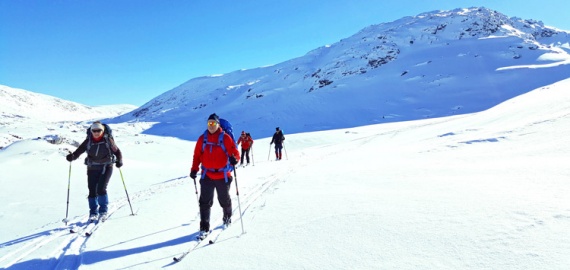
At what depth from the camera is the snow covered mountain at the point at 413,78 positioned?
192 feet

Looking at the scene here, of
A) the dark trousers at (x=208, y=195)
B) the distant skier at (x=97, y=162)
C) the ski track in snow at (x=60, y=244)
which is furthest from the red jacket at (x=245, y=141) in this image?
the dark trousers at (x=208, y=195)

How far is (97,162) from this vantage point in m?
6.61

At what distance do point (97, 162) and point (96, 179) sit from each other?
1.18 feet

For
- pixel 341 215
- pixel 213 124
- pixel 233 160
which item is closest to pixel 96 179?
pixel 213 124

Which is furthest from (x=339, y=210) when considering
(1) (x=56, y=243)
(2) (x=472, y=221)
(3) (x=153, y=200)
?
(3) (x=153, y=200)

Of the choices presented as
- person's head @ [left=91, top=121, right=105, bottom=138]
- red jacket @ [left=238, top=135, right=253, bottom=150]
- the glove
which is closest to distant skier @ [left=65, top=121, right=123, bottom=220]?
person's head @ [left=91, top=121, right=105, bottom=138]

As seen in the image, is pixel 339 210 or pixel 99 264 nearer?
pixel 99 264

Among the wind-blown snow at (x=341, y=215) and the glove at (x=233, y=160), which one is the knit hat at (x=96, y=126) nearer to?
the wind-blown snow at (x=341, y=215)

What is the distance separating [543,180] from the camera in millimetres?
5102

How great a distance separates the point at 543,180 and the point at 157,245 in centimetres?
611

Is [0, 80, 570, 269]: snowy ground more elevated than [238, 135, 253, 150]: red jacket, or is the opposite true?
→ [238, 135, 253, 150]: red jacket

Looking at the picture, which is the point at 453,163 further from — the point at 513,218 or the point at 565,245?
Answer: the point at 565,245

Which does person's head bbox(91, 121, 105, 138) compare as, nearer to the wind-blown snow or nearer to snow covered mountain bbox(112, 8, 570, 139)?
the wind-blown snow

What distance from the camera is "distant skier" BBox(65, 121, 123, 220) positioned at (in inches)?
259
